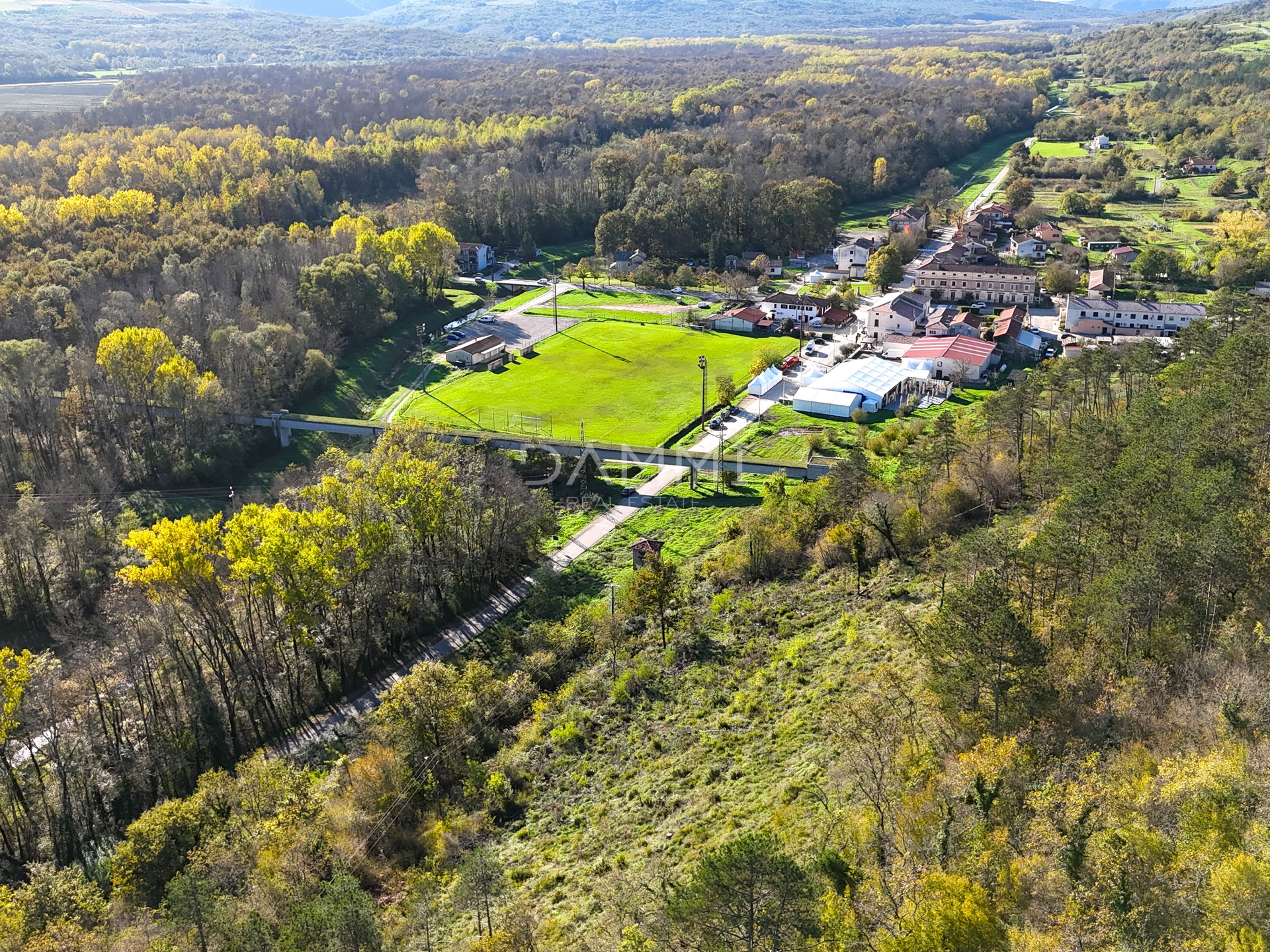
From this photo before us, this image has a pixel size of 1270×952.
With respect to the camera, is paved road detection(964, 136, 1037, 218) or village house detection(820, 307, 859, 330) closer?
village house detection(820, 307, 859, 330)

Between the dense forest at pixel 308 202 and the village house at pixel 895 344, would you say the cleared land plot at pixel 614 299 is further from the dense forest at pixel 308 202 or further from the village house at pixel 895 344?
the village house at pixel 895 344

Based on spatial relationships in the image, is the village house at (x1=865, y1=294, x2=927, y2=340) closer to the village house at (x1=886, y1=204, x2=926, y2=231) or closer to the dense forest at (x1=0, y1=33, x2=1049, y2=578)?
the dense forest at (x1=0, y1=33, x2=1049, y2=578)

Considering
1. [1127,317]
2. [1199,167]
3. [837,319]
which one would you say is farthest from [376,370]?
[1199,167]

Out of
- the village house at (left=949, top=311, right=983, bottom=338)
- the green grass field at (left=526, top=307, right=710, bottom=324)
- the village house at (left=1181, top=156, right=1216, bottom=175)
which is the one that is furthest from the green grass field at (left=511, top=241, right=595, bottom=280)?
the village house at (left=1181, top=156, right=1216, bottom=175)

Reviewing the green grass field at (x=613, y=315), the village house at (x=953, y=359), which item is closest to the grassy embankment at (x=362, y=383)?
the green grass field at (x=613, y=315)

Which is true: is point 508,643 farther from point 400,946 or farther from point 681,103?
point 681,103

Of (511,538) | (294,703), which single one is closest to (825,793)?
(294,703)
